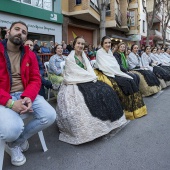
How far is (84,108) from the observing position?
2645mm

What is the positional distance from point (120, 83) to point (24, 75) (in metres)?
1.90

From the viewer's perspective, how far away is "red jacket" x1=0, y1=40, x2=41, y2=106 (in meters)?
2.19

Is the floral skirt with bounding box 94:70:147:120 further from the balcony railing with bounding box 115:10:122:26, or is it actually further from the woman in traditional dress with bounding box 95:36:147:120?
the balcony railing with bounding box 115:10:122:26

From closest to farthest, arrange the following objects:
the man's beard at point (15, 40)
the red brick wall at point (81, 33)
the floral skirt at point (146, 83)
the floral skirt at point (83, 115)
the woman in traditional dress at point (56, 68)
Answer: the man's beard at point (15, 40), the floral skirt at point (83, 115), the woman in traditional dress at point (56, 68), the floral skirt at point (146, 83), the red brick wall at point (81, 33)

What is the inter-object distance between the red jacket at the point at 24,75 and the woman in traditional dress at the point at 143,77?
11.1 ft

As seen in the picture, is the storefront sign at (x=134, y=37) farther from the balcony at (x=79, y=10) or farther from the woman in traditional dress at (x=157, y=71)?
the woman in traditional dress at (x=157, y=71)

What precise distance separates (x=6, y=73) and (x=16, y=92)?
0.26m

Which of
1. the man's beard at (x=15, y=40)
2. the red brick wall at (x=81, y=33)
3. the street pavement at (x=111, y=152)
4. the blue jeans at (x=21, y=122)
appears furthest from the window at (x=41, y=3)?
the blue jeans at (x=21, y=122)

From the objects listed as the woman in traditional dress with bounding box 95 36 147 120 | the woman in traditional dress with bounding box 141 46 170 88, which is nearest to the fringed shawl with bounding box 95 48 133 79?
the woman in traditional dress with bounding box 95 36 147 120

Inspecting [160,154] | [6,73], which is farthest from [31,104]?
Result: [160,154]

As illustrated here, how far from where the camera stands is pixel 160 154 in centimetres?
233

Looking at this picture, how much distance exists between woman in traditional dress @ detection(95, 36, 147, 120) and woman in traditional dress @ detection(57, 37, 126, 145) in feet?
1.94

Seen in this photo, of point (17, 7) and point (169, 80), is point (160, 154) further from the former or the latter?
point (17, 7)

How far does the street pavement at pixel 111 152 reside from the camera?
6.98 feet
